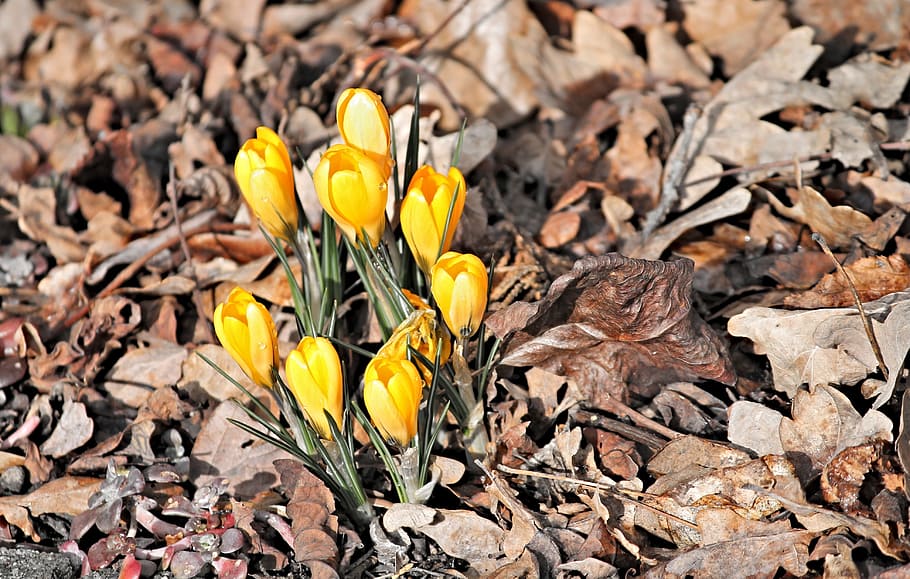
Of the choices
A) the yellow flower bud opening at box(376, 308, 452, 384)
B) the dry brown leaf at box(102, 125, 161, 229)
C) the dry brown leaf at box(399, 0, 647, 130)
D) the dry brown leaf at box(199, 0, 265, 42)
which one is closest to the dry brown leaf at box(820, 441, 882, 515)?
the yellow flower bud opening at box(376, 308, 452, 384)

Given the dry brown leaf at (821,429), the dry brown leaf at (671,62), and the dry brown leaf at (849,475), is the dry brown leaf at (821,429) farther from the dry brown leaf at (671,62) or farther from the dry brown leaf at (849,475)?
the dry brown leaf at (671,62)

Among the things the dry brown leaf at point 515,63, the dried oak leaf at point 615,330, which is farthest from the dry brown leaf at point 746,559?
the dry brown leaf at point 515,63

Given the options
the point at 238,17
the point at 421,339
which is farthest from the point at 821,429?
the point at 238,17

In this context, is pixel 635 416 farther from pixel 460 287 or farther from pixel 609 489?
pixel 460 287

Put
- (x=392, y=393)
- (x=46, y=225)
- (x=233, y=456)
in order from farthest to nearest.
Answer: (x=46, y=225)
(x=233, y=456)
(x=392, y=393)

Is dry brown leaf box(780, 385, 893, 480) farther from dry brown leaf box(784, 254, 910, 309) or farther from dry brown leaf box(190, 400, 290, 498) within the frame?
dry brown leaf box(190, 400, 290, 498)

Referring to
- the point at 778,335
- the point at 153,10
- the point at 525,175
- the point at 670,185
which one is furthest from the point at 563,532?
the point at 153,10

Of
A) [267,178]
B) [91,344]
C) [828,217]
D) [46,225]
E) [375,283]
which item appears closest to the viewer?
[267,178]
